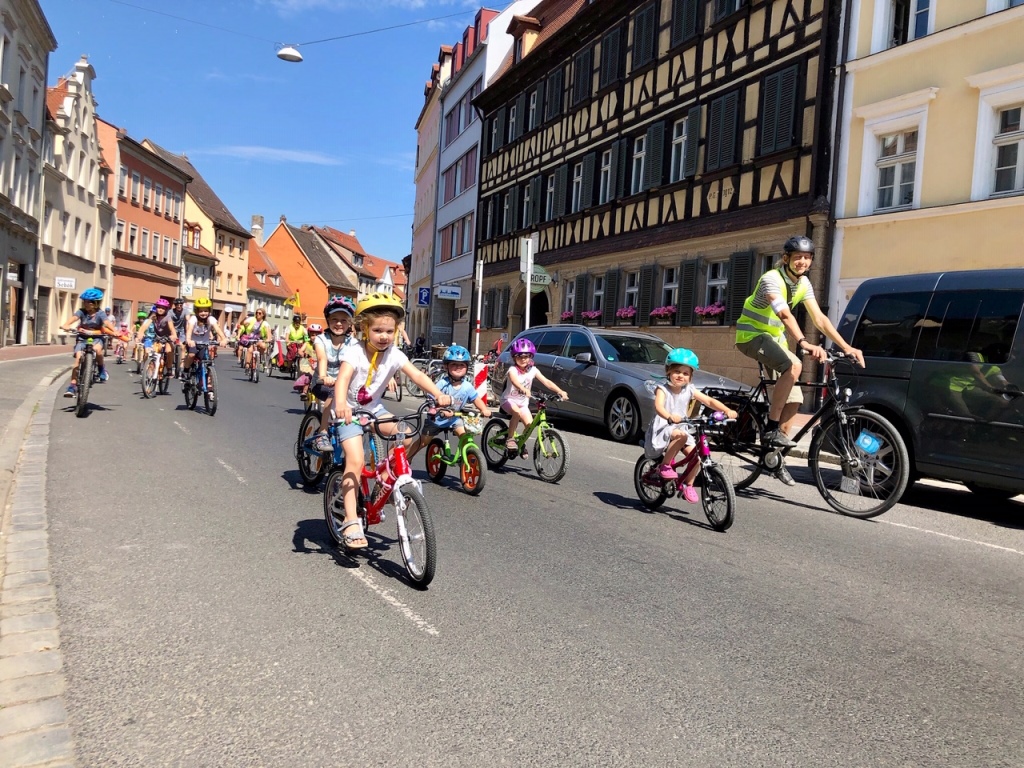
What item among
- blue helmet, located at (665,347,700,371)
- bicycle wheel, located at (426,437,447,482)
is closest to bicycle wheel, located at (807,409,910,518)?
blue helmet, located at (665,347,700,371)

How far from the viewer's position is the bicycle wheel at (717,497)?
6.66 m

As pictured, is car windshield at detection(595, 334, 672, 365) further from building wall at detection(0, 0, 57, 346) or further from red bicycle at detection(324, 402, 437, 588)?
building wall at detection(0, 0, 57, 346)

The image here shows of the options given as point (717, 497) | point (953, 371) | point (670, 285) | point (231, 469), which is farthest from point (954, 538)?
point (670, 285)

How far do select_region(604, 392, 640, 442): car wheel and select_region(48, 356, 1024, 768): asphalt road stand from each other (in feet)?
17.0

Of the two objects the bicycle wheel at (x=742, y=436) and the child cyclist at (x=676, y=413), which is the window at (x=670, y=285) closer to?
the bicycle wheel at (x=742, y=436)

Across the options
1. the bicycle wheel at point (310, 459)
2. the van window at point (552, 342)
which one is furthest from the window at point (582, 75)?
the bicycle wheel at point (310, 459)

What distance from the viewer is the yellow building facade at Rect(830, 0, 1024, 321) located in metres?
14.3

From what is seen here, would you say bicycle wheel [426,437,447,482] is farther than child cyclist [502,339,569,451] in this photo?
No

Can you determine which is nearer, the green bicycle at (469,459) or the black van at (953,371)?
the black van at (953,371)

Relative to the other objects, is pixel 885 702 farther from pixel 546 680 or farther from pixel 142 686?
pixel 142 686

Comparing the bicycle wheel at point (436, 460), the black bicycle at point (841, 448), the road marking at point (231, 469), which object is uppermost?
the black bicycle at point (841, 448)

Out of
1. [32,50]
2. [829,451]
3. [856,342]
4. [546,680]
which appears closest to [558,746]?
[546,680]

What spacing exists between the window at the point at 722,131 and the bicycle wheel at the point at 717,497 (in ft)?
48.4

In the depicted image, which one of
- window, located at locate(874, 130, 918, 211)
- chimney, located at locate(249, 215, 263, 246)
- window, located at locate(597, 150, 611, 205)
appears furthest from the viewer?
chimney, located at locate(249, 215, 263, 246)
